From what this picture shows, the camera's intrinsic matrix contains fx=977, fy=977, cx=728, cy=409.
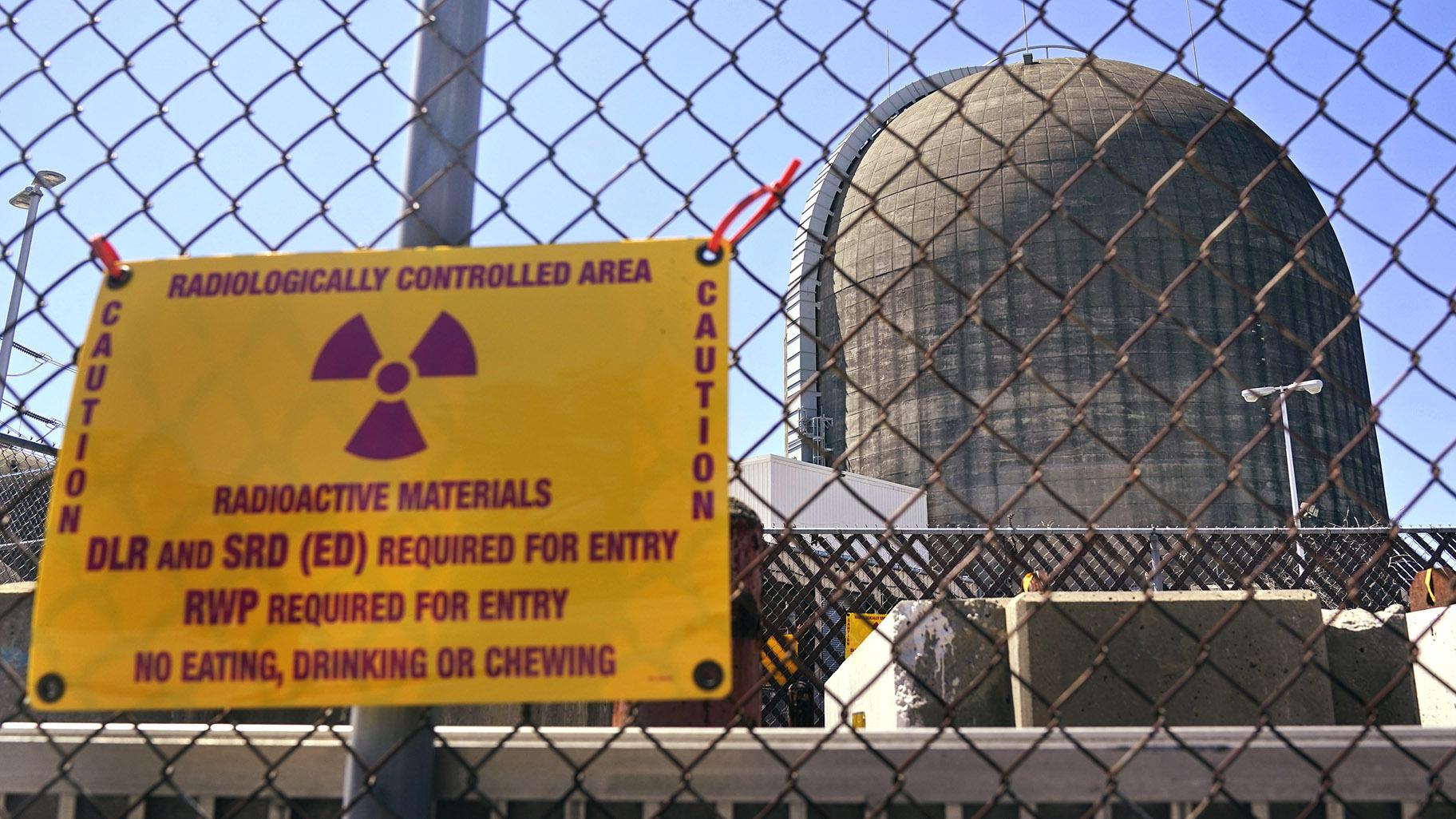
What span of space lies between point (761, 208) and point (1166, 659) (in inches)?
57.5

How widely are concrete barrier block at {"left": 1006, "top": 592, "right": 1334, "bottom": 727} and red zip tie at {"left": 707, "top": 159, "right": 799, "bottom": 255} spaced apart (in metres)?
1.09

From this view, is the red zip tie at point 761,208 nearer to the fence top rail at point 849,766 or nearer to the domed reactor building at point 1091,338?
the fence top rail at point 849,766

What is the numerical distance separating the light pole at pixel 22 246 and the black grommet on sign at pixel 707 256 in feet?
3.33

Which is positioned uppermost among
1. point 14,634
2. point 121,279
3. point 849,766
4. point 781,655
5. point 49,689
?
point 121,279

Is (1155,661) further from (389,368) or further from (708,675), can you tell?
(389,368)

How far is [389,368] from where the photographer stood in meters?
1.29

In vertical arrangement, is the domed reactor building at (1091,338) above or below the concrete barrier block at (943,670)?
above

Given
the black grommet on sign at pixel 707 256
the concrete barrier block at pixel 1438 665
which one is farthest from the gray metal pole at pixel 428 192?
the concrete barrier block at pixel 1438 665

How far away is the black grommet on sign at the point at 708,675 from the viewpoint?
3.91ft

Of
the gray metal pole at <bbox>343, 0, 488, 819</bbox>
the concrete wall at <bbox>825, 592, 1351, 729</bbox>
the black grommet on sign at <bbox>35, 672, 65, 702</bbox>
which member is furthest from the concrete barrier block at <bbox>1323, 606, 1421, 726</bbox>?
the black grommet on sign at <bbox>35, 672, 65, 702</bbox>

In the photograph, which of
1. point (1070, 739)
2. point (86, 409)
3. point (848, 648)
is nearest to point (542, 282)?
point (86, 409)

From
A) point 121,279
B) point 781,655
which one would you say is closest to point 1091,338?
point 781,655

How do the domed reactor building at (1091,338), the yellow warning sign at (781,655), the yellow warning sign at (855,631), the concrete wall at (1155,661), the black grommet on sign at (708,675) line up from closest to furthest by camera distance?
the black grommet on sign at (708,675)
the yellow warning sign at (781,655)
the concrete wall at (1155,661)
the yellow warning sign at (855,631)
the domed reactor building at (1091,338)

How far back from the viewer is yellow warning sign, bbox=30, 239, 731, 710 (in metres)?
1.20
